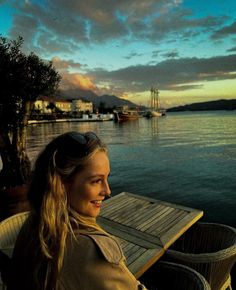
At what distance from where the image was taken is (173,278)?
300cm

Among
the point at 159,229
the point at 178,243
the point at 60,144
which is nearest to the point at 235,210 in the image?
the point at 178,243

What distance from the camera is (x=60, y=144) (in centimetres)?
141

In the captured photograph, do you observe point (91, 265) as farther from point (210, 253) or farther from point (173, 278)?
point (210, 253)

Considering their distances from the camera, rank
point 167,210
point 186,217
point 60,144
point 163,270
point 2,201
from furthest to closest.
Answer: point 2,201, point 167,210, point 186,217, point 163,270, point 60,144

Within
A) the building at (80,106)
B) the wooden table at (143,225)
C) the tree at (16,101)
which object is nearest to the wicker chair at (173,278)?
the wooden table at (143,225)

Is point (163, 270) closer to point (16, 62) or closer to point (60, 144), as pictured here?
point (60, 144)

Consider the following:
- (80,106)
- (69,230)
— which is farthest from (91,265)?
(80,106)

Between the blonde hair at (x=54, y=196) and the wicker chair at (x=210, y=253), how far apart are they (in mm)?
2393

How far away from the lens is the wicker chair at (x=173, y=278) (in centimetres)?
272

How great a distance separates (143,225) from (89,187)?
9.30 feet

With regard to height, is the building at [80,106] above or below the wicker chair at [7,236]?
above

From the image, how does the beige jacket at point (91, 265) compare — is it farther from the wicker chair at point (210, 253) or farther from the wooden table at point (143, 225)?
the wicker chair at point (210, 253)

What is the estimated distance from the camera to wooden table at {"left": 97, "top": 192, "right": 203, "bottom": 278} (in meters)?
3.17

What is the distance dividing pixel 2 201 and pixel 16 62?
12.0 ft
